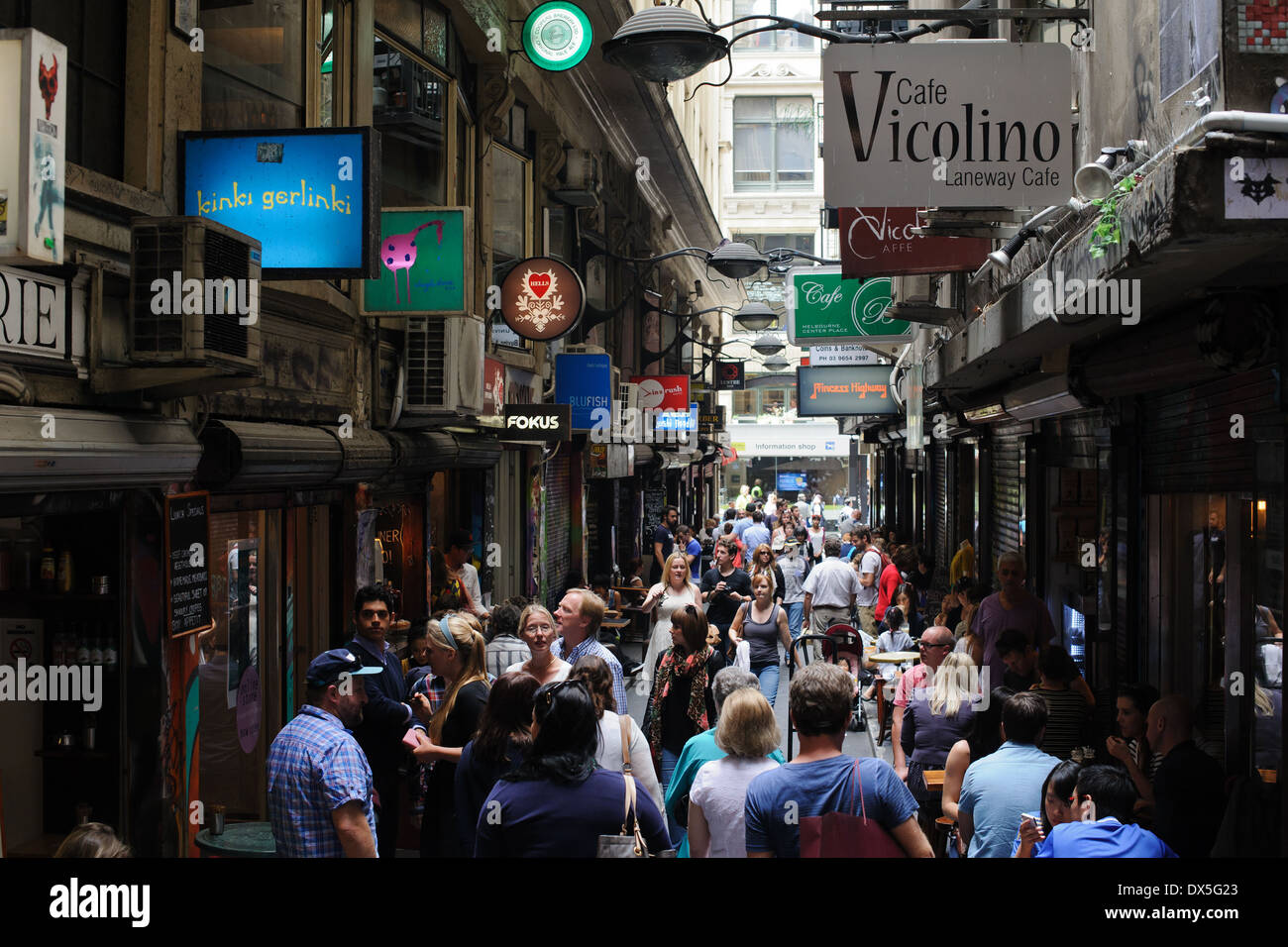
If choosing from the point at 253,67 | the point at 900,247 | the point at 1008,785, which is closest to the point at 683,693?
the point at 1008,785

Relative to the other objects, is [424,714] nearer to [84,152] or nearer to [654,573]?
[84,152]

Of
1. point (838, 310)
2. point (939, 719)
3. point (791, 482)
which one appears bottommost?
point (939, 719)

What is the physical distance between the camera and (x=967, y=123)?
6742mm

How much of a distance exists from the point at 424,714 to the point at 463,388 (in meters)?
5.44

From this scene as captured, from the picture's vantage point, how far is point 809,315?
54.5 feet

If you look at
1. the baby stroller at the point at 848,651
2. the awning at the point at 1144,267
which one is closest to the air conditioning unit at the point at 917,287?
the baby stroller at the point at 848,651

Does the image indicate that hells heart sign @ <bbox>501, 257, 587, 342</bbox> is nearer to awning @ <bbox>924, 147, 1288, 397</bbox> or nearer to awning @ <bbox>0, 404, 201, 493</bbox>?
awning @ <bbox>924, 147, 1288, 397</bbox>

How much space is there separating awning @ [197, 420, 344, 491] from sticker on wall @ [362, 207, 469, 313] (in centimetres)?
150

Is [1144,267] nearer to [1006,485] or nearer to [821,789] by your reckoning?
[821,789]

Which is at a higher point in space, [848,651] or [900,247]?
[900,247]

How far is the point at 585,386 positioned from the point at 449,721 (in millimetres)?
11956

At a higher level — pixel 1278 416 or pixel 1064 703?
pixel 1278 416

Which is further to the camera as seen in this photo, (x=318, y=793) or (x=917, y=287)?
(x=917, y=287)

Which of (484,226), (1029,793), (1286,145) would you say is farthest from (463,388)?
(1286,145)
